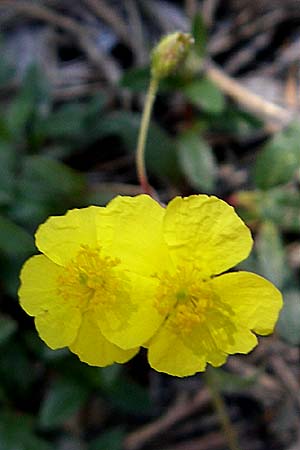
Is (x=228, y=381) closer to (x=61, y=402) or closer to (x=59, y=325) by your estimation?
(x=61, y=402)

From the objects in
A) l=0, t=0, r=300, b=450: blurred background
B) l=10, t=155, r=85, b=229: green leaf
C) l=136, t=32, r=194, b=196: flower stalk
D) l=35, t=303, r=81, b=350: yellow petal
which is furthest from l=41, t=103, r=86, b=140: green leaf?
l=35, t=303, r=81, b=350: yellow petal

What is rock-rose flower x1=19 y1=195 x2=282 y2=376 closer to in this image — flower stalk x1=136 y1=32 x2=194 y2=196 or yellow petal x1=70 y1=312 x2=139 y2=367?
yellow petal x1=70 y1=312 x2=139 y2=367

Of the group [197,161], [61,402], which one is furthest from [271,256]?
[61,402]

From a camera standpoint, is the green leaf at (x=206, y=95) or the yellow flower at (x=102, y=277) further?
the green leaf at (x=206, y=95)

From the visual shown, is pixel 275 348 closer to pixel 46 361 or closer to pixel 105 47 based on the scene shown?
pixel 46 361

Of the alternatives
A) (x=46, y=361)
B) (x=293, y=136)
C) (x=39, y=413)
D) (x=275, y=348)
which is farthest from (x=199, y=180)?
(x=39, y=413)

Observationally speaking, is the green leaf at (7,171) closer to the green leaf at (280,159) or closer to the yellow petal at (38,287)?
the yellow petal at (38,287)

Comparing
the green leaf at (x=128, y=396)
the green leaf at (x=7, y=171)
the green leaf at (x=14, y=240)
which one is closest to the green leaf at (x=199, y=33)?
the green leaf at (x=7, y=171)
